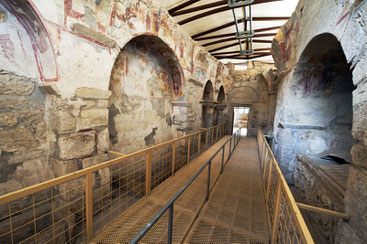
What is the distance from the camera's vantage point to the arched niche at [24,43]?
2.04 m

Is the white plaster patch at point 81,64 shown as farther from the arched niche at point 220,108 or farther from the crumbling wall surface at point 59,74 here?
the arched niche at point 220,108

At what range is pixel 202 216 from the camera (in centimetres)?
226

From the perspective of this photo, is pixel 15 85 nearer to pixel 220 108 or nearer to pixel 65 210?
pixel 65 210

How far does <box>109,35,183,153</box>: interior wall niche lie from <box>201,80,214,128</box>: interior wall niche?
9.64ft

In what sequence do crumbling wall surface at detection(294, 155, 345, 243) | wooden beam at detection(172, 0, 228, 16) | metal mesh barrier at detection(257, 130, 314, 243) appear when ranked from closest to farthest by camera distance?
metal mesh barrier at detection(257, 130, 314, 243) → crumbling wall surface at detection(294, 155, 345, 243) → wooden beam at detection(172, 0, 228, 16)

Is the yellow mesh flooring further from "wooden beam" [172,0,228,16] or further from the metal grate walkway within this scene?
"wooden beam" [172,0,228,16]

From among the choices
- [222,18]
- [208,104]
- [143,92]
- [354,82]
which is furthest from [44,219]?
[222,18]

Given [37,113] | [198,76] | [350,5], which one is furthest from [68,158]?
[198,76]

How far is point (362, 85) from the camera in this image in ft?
5.72

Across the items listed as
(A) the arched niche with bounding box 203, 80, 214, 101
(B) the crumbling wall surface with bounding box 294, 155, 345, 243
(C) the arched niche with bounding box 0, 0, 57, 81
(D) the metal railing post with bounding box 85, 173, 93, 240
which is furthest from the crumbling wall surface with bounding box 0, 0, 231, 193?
(A) the arched niche with bounding box 203, 80, 214, 101

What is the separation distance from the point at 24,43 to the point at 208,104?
23.8 ft

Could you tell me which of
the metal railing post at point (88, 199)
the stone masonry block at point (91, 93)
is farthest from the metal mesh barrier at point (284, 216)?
the stone masonry block at point (91, 93)

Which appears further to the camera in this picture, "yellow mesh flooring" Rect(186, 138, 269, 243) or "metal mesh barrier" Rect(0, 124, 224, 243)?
"yellow mesh flooring" Rect(186, 138, 269, 243)

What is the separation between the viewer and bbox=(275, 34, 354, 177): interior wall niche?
3.95 metres
